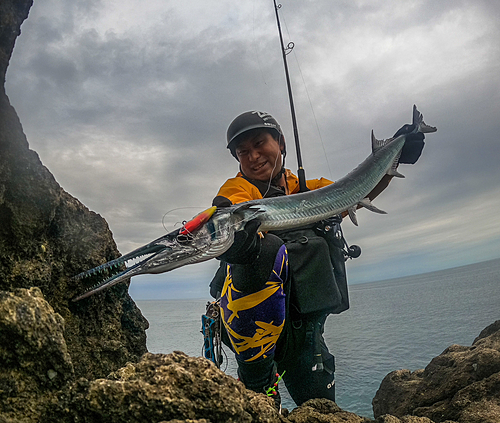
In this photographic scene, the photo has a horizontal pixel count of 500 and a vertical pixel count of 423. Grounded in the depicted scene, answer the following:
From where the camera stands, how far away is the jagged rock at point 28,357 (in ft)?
3.77

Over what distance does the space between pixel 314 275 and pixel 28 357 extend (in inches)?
91.9

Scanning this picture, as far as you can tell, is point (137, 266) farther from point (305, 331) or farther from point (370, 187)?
point (370, 187)

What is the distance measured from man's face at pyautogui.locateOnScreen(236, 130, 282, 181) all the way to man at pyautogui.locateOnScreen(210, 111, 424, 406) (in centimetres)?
1

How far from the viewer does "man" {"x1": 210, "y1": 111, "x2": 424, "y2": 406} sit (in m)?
2.63

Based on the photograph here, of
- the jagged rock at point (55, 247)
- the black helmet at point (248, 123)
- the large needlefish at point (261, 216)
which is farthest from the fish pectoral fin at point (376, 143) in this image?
the jagged rock at point (55, 247)

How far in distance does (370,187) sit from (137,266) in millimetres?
3242

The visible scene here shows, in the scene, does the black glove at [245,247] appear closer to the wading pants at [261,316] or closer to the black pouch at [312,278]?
the wading pants at [261,316]

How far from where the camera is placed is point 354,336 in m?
7.45

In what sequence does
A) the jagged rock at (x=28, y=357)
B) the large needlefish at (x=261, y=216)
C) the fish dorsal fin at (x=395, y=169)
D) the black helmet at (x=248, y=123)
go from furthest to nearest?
the fish dorsal fin at (x=395, y=169) → the black helmet at (x=248, y=123) → the large needlefish at (x=261, y=216) → the jagged rock at (x=28, y=357)

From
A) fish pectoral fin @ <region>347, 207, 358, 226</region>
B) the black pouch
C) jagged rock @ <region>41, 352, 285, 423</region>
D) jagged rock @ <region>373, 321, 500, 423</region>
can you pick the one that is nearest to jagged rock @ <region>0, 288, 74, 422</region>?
jagged rock @ <region>41, 352, 285, 423</region>

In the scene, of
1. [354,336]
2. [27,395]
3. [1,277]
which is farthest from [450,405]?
[354,336]

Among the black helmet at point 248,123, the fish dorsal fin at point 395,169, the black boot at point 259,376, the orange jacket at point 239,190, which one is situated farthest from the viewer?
the fish dorsal fin at point 395,169

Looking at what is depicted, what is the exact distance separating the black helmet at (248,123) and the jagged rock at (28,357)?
112 inches

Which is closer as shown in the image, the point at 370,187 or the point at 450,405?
the point at 450,405
